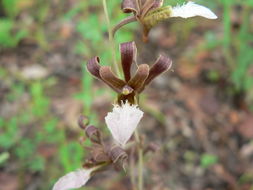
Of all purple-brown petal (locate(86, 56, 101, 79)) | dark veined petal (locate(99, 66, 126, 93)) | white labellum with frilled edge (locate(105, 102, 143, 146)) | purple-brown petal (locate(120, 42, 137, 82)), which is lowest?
white labellum with frilled edge (locate(105, 102, 143, 146))

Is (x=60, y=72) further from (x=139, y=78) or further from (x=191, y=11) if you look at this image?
(x=191, y=11)

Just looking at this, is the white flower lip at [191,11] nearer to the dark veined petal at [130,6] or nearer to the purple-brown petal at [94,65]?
the dark veined petal at [130,6]

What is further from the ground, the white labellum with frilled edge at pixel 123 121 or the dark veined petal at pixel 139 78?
the dark veined petal at pixel 139 78

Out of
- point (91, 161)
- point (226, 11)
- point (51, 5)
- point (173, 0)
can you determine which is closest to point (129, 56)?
point (91, 161)

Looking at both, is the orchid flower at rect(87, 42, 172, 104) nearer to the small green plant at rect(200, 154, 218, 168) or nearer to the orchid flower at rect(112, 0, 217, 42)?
the orchid flower at rect(112, 0, 217, 42)

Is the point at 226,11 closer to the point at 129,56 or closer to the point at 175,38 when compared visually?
the point at 175,38

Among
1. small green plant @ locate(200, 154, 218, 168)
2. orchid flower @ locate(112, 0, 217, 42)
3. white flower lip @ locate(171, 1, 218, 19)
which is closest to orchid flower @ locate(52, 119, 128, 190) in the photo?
orchid flower @ locate(112, 0, 217, 42)

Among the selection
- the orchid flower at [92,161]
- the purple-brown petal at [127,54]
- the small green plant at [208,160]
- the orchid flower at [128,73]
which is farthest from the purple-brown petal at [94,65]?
the small green plant at [208,160]
